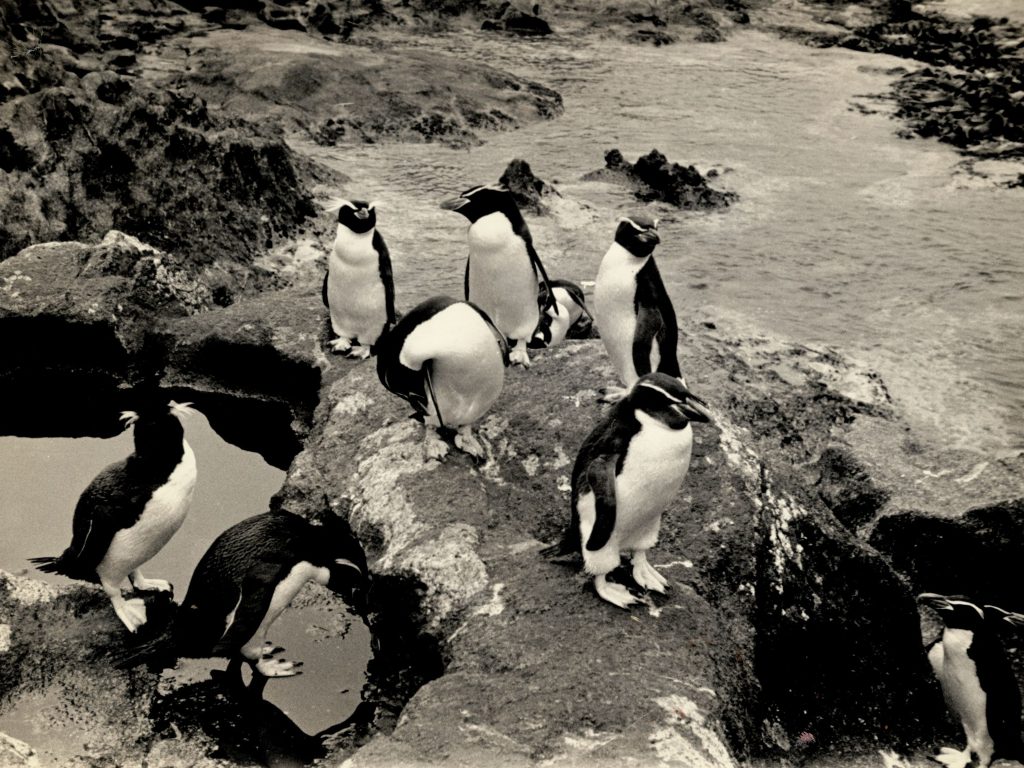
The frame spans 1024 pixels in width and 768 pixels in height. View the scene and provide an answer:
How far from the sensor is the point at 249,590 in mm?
3762

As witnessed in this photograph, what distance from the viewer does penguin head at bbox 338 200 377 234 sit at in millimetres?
5395

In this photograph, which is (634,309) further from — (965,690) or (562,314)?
(965,690)

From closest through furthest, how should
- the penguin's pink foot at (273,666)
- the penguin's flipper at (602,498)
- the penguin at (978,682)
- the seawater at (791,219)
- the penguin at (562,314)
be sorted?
the penguin's flipper at (602,498)
the penguin's pink foot at (273,666)
the penguin at (978,682)
the penguin at (562,314)
the seawater at (791,219)

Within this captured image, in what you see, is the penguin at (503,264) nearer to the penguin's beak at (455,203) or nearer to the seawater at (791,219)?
the penguin's beak at (455,203)

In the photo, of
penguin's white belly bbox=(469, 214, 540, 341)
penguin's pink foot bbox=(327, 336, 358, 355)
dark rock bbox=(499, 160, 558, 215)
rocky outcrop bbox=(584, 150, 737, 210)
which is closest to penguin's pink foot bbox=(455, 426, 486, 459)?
penguin's white belly bbox=(469, 214, 540, 341)

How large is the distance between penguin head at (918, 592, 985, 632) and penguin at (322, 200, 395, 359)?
9.27 ft

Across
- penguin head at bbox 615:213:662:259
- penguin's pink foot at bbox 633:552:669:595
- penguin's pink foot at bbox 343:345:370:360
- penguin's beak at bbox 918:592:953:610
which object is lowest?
penguin's beak at bbox 918:592:953:610

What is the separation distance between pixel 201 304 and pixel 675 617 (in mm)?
3935

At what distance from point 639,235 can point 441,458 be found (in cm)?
125

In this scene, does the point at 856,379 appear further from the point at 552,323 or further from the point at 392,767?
the point at 392,767

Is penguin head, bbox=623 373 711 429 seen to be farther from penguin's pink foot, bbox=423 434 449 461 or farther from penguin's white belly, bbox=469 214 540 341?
penguin's white belly, bbox=469 214 540 341

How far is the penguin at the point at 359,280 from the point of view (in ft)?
17.8

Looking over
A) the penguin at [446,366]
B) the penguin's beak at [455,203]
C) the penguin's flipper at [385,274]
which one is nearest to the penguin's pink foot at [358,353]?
the penguin's flipper at [385,274]

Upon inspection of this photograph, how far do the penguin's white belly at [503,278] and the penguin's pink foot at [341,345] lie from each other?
675 mm
